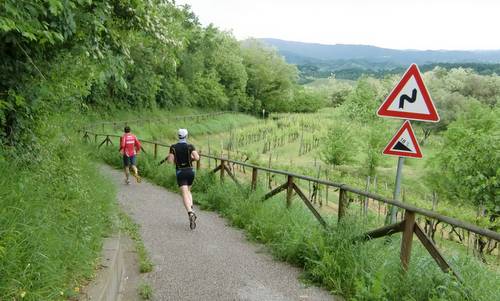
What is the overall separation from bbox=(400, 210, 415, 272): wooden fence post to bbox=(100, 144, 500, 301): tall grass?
0.26 feet

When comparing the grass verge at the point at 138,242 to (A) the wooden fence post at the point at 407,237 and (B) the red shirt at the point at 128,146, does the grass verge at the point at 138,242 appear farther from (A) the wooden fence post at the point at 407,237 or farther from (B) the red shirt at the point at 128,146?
(B) the red shirt at the point at 128,146

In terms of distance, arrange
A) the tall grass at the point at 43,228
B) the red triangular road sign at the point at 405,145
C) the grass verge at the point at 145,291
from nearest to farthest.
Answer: the tall grass at the point at 43,228
the grass verge at the point at 145,291
the red triangular road sign at the point at 405,145

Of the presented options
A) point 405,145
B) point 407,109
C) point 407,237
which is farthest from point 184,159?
point 407,237

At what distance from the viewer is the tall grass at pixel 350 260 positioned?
4.11m

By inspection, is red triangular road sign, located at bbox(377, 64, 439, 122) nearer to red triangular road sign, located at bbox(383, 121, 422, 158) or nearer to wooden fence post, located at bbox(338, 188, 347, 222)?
red triangular road sign, located at bbox(383, 121, 422, 158)

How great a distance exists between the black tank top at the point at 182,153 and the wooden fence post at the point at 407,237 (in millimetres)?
4528

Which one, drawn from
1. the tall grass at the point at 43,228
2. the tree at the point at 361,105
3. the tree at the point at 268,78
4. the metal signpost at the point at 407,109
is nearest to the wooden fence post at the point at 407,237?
Result: the metal signpost at the point at 407,109

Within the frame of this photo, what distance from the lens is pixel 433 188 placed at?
1201 inches

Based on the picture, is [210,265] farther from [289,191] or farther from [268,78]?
[268,78]

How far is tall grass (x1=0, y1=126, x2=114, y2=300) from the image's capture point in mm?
3002

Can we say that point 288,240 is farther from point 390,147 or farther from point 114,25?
point 114,25

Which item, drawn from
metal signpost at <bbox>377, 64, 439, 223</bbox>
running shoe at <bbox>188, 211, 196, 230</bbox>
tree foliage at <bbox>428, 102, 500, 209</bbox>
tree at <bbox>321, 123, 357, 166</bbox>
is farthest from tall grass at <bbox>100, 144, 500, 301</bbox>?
tree at <bbox>321, 123, 357, 166</bbox>

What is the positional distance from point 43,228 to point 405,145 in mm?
4546

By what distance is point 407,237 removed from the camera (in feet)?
15.4
